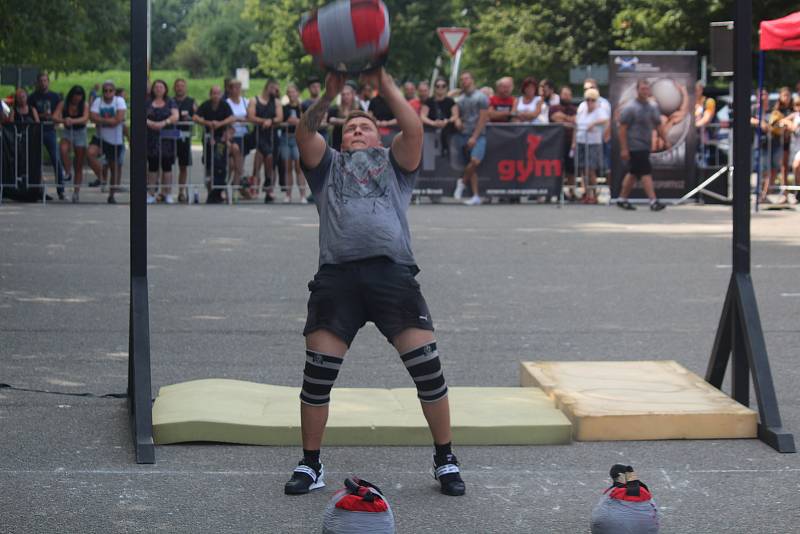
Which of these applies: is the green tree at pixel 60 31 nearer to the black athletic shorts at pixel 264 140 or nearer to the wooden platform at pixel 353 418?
the black athletic shorts at pixel 264 140

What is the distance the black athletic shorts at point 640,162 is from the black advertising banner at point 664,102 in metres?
0.35

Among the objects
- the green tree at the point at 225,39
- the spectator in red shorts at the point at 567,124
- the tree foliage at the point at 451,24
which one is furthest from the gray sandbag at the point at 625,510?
the green tree at the point at 225,39

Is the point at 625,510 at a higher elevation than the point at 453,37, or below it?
below

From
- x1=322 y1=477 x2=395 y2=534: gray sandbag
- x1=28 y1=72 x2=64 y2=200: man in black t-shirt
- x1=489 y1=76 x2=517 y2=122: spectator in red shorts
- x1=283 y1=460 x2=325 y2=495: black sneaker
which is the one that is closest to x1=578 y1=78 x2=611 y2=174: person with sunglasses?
x1=489 y1=76 x2=517 y2=122: spectator in red shorts

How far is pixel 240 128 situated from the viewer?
2217cm


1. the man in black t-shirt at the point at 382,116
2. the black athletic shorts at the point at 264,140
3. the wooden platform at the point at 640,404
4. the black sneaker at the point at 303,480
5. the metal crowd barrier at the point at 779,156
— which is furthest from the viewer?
the metal crowd barrier at the point at 779,156

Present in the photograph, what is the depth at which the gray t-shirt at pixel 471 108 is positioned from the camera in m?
22.3

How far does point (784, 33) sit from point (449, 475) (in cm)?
1281

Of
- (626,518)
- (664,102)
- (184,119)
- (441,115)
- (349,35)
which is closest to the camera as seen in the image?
(626,518)

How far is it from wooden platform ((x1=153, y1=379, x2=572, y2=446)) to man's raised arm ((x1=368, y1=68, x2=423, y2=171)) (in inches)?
56.6

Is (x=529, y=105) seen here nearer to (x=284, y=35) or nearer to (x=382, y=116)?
(x=382, y=116)

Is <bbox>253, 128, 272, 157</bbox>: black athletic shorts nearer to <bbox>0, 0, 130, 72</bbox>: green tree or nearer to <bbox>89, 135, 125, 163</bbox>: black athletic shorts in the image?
<bbox>89, 135, 125, 163</bbox>: black athletic shorts

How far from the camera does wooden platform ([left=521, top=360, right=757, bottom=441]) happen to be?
7.07 metres

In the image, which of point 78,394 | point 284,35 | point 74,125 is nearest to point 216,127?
point 74,125
